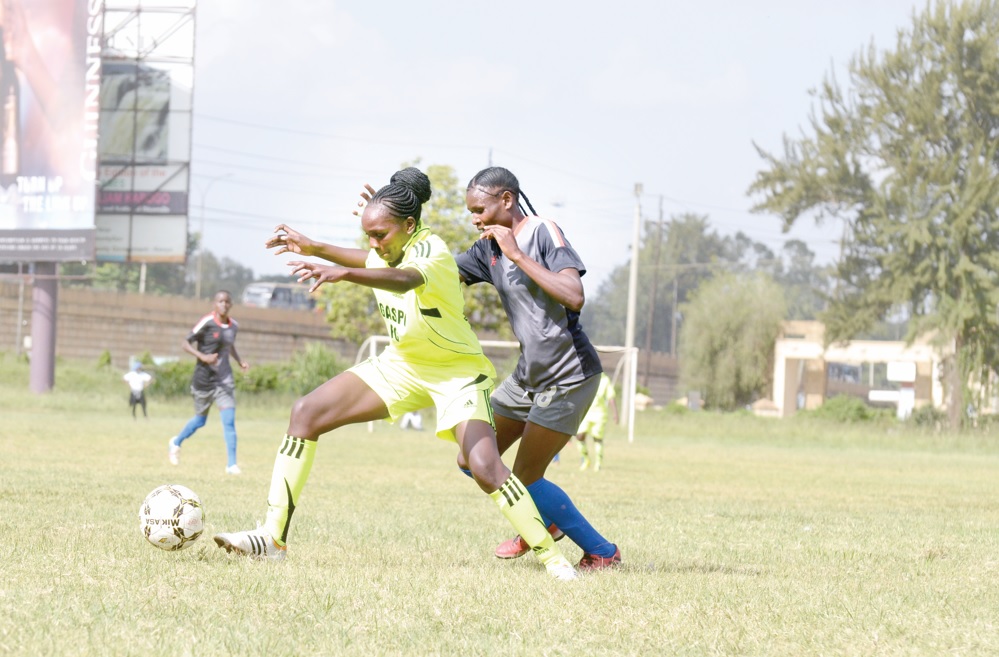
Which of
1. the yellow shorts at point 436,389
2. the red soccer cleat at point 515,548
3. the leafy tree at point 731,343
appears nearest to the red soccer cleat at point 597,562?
the red soccer cleat at point 515,548

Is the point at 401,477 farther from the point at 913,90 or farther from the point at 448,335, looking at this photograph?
the point at 913,90

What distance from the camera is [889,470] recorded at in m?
22.0

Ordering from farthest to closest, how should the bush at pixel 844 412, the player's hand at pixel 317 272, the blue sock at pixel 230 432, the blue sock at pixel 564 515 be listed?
the bush at pixel 844 412, the blue sock at pixel 230 432, the blue sock at pixel 564 515, the player's hand at pixel 317 272

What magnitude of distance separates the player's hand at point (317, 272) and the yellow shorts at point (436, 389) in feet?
3.51

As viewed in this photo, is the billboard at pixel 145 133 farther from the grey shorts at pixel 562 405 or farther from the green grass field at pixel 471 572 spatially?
the grey shorts at pixel 562 405

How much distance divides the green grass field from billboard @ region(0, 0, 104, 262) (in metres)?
23.7

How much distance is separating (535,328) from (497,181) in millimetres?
742

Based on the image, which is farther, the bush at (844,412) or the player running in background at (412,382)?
the bush at (844,412)

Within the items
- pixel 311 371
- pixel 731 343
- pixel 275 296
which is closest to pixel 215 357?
pixel 311 371

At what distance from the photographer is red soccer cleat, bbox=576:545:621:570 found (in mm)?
6845

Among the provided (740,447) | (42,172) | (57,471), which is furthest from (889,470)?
(42,172)

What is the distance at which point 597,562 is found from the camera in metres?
6.88

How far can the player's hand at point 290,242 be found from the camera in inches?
225

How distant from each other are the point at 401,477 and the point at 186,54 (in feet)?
98.8
